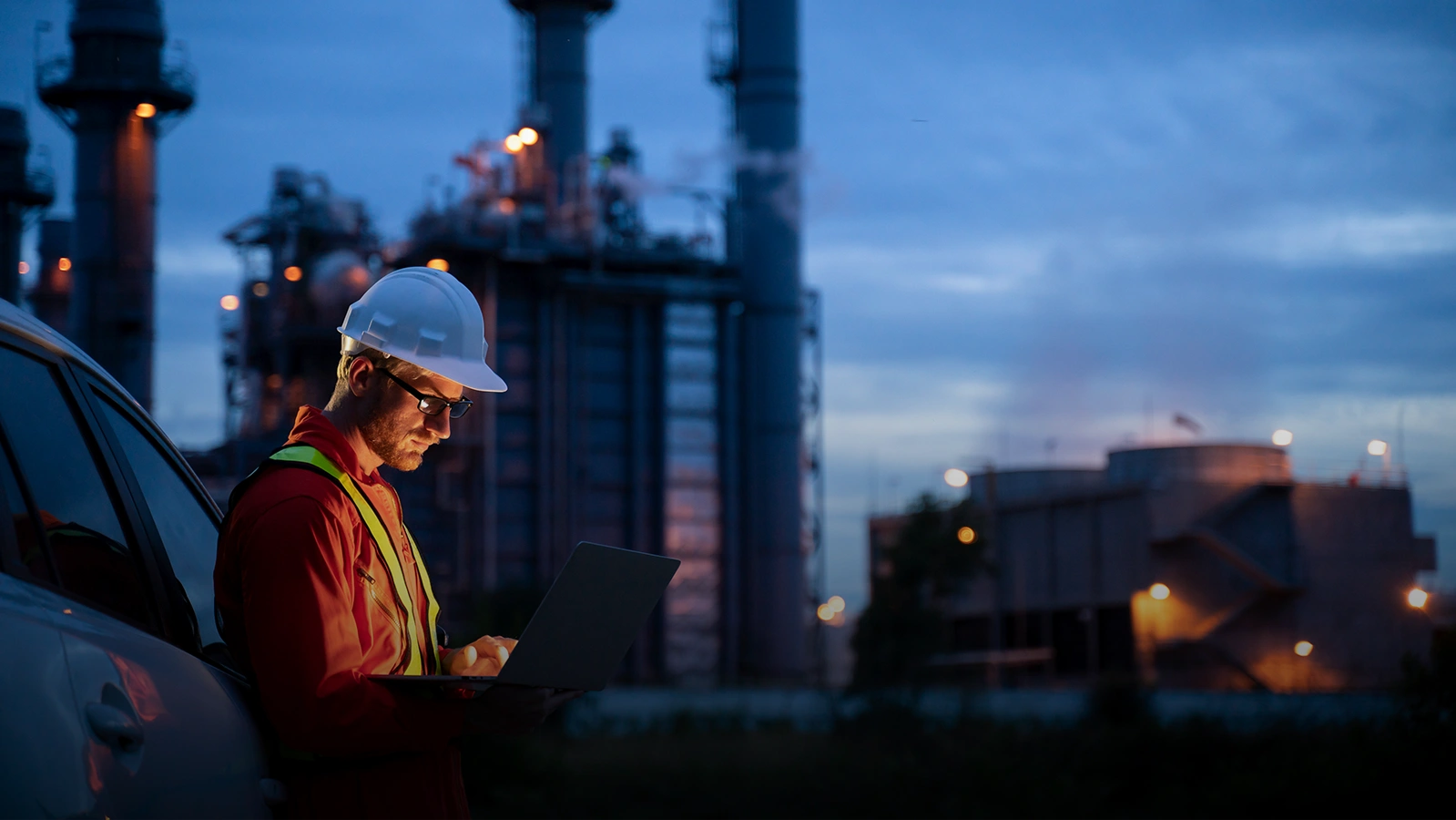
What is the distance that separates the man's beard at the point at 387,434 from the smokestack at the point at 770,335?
35871mm

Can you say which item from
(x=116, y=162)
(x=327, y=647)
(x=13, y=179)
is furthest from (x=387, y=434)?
(x=13, y=179)

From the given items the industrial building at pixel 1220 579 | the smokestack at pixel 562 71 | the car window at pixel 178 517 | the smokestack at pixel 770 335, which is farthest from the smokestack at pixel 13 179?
the car window at pixel 178 517

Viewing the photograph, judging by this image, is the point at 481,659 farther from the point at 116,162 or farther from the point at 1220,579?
the point at 1220,579

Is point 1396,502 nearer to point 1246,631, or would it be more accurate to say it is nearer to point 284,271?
point 1246,631

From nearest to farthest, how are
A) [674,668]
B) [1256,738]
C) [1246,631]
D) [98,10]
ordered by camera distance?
[1256,738], [98,10], [674,668], [1246,631]

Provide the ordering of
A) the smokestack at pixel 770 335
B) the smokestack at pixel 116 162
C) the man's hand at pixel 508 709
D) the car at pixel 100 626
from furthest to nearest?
the smokestack at pixel 770 335 < the smokestack at pixel 116 162 < the man's hand at pixel 508 709 < the car at pixel 100 626

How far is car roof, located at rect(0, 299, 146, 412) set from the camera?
110 inches

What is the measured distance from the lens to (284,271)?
1607 inches

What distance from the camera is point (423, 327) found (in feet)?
11.9

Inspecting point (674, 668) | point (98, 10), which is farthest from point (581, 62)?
point (674, 668)

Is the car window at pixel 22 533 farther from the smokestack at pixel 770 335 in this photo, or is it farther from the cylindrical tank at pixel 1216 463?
the cylindrical tank at pixel 1216 463

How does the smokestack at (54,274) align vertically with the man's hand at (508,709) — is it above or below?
above

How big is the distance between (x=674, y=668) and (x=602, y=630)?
3555 cm

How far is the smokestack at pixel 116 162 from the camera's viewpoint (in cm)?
3488
